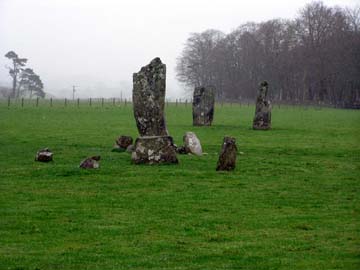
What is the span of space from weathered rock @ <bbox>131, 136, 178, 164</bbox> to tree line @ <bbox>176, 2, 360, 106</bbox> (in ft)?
248

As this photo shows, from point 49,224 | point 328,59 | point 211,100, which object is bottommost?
point 49,224

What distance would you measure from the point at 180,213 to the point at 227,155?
20.4 ft

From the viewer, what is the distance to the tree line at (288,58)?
98.7m

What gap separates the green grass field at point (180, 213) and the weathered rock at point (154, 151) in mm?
530

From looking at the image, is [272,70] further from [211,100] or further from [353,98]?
[211,100]

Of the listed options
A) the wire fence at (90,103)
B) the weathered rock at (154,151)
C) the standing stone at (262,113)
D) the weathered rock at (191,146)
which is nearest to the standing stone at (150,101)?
the weathered rock at (154,151)

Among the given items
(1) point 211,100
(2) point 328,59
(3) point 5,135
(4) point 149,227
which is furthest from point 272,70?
(4) point 149,227

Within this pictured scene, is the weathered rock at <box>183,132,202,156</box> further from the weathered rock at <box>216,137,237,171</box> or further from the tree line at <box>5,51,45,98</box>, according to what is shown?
the tree line at <box>5,51,45,98</box>

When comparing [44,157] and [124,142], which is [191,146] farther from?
[44,157]

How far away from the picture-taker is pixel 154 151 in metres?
19.8

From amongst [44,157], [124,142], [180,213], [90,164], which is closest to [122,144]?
[124,142]

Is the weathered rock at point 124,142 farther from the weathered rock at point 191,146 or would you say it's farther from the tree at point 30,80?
the tree at point 30,80

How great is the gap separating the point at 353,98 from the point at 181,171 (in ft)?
276

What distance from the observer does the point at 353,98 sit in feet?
322
